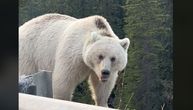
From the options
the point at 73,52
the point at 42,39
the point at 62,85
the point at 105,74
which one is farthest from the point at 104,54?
the point at 42,39

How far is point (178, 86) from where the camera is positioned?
0.25 metres

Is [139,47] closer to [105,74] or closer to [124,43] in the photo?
[124,43]

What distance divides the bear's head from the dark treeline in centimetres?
13

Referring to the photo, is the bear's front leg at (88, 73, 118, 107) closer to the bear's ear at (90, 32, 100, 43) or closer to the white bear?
the white bear

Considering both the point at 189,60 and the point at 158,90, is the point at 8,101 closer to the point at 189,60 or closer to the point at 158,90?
the point at 189,60

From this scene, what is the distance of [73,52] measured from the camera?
2.25 meters

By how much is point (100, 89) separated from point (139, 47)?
337 mm

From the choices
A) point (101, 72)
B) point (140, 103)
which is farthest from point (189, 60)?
point (140, 103)

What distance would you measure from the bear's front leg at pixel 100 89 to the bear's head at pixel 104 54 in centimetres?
9

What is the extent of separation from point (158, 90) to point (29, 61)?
2.66 feet

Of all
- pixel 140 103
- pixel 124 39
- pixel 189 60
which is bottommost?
pixel 140 103

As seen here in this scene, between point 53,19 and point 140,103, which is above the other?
point 53,19

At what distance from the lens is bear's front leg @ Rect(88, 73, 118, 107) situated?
2281 mm

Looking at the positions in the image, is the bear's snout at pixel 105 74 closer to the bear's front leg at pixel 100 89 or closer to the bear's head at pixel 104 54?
the bear's head at pixel 104 54
